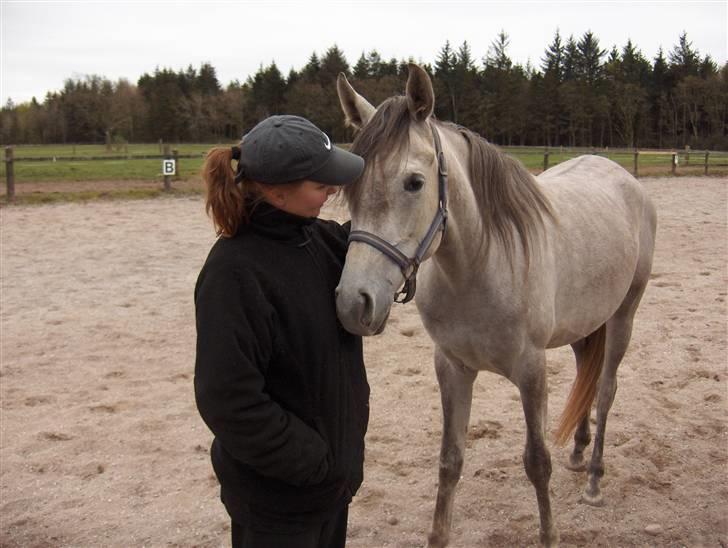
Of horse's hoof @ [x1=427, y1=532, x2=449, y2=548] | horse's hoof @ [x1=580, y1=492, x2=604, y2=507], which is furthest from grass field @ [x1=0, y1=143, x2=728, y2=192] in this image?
horse's hoof @ [x1=427, y1=532, x2=449, y2=548]

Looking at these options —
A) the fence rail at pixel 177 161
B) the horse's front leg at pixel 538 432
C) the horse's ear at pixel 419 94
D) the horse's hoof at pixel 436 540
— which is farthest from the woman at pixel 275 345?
the fence rail at pixel 177 161

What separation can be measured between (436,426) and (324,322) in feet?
7.96

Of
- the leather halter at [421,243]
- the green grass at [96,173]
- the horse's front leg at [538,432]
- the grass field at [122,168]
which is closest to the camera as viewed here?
the leather halter at [421,243]

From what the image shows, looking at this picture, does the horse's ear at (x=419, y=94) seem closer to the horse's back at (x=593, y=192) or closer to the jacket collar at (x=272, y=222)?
the jacket collar at (x=272, y=222)

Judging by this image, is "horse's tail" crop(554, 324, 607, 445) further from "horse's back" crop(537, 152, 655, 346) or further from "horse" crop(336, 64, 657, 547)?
"horse's back" crop(537, 152, 655, 346)

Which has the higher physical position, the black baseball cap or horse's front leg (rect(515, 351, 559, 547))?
the black baseball cap

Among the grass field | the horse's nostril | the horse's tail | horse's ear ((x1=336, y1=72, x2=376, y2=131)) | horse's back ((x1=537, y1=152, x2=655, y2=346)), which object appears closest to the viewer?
the horse's nostril

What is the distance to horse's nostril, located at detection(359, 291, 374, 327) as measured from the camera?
162 cm

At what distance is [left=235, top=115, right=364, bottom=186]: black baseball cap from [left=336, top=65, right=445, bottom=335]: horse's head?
28 cm

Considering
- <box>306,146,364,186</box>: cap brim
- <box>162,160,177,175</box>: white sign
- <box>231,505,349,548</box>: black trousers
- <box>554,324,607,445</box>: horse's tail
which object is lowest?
<box>554,324,607,445</box>: horse's tail

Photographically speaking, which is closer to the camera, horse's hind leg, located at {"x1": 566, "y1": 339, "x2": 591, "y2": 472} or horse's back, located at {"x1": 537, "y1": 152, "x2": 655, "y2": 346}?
horse's back, located at {"x1": 537, "y1": 152, "x2": 655, "y2": 346}

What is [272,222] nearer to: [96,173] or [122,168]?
[96,173]

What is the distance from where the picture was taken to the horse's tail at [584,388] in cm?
338

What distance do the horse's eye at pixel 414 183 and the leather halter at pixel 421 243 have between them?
14cm
